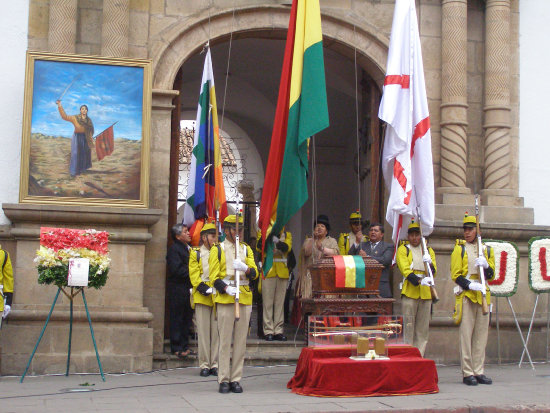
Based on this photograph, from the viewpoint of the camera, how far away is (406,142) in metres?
10.5

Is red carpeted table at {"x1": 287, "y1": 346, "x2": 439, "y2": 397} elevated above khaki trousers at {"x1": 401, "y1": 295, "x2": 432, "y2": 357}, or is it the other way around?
khaki trousers at {"x1": 401, "y1": 295, "x2": 432, "y2": 357}

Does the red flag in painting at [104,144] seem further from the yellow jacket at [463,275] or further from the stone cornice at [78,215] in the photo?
the yellow jacket at [463,275]

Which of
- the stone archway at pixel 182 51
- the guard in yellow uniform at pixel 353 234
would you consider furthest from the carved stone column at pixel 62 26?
the guard in yellow uniform at pixel 353 234

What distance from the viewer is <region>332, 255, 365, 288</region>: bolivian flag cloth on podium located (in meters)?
9.46

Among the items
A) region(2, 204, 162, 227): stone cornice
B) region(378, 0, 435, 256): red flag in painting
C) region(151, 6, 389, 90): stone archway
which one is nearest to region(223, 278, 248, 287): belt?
region(378, 0, 435, 256): red flag in painting

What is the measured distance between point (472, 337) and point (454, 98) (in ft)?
13.3

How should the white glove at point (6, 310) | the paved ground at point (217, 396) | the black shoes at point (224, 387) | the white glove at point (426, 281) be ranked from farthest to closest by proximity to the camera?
the white glove at point (426, 281), the white glove at point (6, 310), the black shoes at point (224, 387), the paved ground at point (217, 396)

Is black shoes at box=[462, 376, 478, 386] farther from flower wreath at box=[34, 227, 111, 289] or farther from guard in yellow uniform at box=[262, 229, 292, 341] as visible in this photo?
flower wreath at box=[34, 227, 111, 289]

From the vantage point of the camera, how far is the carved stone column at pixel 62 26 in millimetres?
11633

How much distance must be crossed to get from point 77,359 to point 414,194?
185 inches

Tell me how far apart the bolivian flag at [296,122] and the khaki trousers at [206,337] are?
1.33 metres

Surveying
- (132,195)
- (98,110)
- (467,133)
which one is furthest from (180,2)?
(467,133)

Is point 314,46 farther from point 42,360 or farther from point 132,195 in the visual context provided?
point 42,360

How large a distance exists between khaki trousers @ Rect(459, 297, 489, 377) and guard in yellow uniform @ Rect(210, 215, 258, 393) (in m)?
2.55
